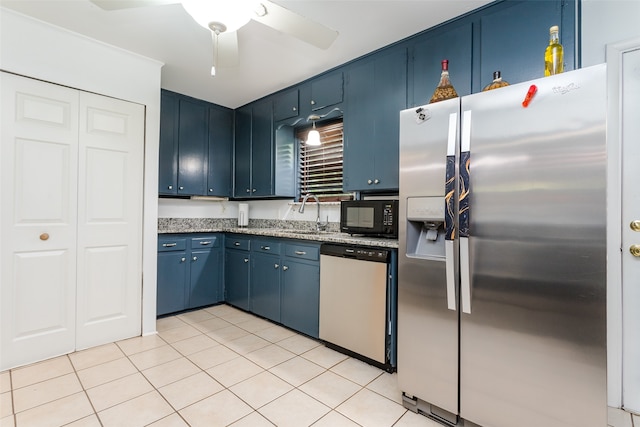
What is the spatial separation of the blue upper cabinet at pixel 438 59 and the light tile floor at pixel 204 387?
6.88 feet

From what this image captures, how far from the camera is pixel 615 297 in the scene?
5.77 ft

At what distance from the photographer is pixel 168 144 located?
354 cm

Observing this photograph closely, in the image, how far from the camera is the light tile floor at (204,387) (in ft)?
5.55

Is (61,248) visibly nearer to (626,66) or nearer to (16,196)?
(16,196)

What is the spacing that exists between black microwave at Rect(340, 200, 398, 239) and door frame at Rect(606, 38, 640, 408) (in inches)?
49.9

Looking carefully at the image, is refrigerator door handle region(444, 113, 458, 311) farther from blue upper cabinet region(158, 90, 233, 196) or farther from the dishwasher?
blue upper cabinet region(158, 90, 233, 196)

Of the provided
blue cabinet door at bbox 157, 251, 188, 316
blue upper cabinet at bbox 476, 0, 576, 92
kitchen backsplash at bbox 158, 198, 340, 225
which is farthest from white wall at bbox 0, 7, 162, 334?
blue upper cabinet at bbox 476, 0, 576, 92

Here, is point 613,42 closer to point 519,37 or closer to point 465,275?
point 519,37

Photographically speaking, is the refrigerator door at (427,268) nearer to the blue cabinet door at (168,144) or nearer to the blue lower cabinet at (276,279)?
the blue lower cabinet at (276,279)

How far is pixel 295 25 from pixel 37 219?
234 centimetres

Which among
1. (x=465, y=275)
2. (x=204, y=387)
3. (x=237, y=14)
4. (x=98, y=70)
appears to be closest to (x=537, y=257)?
(x=465, y=275)

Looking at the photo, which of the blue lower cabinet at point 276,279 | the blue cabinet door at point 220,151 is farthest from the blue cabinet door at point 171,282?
the blue cabinet door at point 220,151

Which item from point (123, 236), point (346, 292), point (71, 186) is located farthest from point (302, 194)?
point (71, 186)

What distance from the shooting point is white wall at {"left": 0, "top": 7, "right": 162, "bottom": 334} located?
86.6 inches
